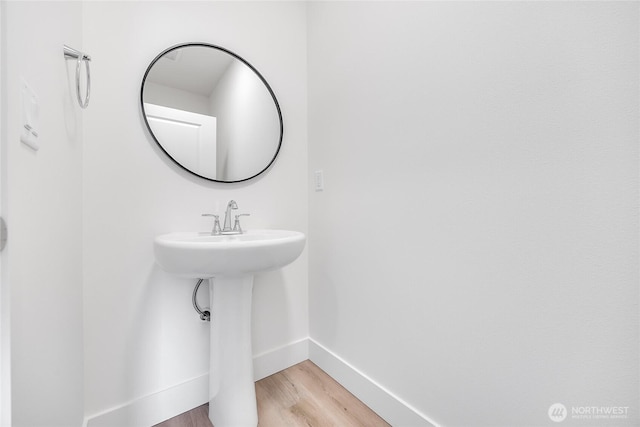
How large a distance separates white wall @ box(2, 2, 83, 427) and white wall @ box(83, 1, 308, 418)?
7cm

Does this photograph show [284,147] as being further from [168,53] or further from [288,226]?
[168,53]

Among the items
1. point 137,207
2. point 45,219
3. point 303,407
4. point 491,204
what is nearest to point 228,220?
point 137,207

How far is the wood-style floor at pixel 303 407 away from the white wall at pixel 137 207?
0.17 m

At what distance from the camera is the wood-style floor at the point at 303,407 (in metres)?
1.11

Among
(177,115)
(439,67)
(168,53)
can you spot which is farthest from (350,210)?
(168,53)

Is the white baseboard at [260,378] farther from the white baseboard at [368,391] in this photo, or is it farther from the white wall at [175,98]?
the white wall at [175,98]

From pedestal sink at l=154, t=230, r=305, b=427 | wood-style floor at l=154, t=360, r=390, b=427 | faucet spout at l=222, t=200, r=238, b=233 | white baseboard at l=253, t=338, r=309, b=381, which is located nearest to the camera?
pedestal sink at l=154, t=230, r=305, b=427

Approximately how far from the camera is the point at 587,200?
0.63 metres

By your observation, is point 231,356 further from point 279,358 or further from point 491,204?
point 491,204

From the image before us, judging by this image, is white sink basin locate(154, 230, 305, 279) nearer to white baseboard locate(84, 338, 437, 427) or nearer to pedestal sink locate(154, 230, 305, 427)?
pedestal sink locate(154, 230, 305, 427)
